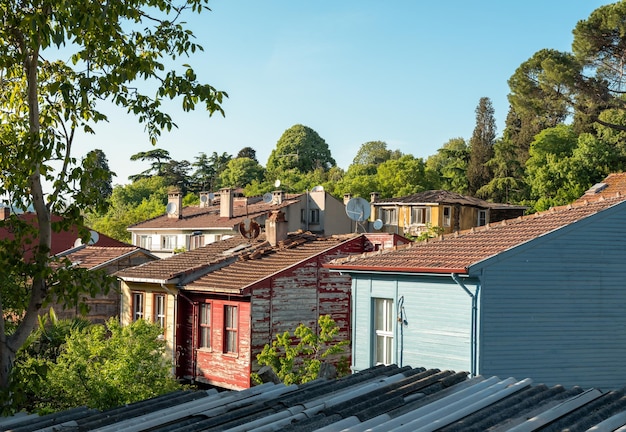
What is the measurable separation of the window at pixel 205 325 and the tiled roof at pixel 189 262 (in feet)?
4.44

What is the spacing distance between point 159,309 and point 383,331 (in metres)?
11.3

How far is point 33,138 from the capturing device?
319 inches

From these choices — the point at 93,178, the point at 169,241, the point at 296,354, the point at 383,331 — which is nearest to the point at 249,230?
the point at 296,354

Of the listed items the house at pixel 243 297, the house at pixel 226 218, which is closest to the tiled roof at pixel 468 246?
the house at pixel 243 297

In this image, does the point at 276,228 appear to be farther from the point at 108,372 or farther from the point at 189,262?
the point at 108,372

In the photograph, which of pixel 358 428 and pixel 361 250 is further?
pixel 361 250

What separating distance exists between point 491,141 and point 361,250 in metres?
58.2

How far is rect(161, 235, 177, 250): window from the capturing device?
57.7 metres

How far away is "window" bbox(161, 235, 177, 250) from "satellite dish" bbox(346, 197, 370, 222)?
32106 millimetres

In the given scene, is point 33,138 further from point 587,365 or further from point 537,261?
point 587,365

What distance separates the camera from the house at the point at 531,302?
1548 cm

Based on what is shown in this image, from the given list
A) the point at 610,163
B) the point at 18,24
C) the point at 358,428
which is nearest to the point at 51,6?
the point at 18,24

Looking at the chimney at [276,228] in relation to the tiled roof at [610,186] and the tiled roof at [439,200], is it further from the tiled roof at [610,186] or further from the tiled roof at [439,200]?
the tiled roof at [439,200]

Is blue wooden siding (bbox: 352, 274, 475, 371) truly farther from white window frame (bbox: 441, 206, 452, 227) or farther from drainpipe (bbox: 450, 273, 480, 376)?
white window frame (bbox: 441, 206, 452, 227)
